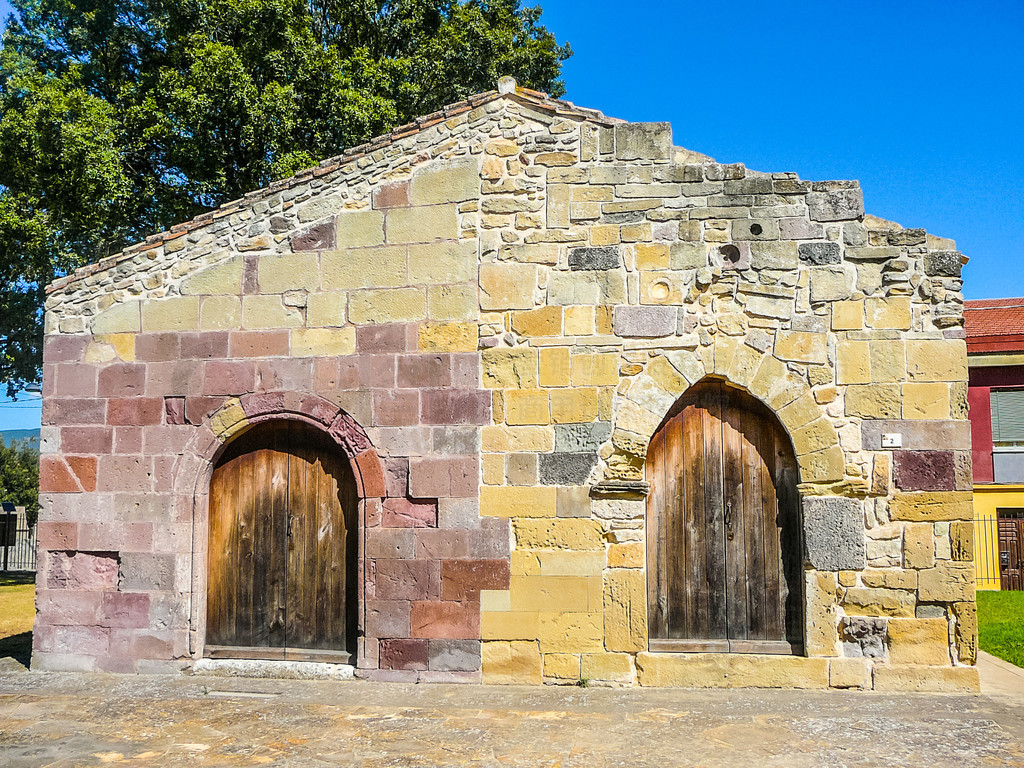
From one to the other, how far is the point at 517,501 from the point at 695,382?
1749mm

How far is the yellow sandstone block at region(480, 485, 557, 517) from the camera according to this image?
656cm

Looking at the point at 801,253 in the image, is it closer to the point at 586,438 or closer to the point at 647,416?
the point at 647,416

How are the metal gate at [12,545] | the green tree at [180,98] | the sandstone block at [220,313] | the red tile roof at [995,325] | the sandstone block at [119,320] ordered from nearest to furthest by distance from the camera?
the sandstone block at [220,313], the sandstone block at [119,320], the green tree at [180,98], the red tile roof at [995,325], the metal gate at [12,545]

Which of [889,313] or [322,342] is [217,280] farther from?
[889,313]

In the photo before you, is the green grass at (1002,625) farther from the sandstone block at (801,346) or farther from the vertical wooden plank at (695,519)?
the sandstone block at (801,346)

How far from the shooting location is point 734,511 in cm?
667

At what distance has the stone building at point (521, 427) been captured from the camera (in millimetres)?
6344

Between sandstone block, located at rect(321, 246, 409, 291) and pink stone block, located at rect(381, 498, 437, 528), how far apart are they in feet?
6.14

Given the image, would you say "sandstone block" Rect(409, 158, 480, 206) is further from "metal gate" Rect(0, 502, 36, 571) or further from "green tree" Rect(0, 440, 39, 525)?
"green tree" Rect(0, 440, 39, 525)

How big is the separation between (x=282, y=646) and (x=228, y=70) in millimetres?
10175

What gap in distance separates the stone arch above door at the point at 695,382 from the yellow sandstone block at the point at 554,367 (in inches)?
19.5

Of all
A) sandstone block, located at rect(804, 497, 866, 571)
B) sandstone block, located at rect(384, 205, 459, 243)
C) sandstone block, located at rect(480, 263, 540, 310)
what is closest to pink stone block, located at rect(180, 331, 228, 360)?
sandstone block, located at rect(384, 205, 459, 243)

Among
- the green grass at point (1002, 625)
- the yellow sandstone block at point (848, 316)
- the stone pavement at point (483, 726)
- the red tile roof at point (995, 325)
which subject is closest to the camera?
the stone pavement at point (483, 726)

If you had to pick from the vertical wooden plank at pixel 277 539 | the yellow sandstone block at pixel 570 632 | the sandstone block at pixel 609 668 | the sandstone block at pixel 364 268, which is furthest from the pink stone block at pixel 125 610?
the sandstone block at pixel 609 668
